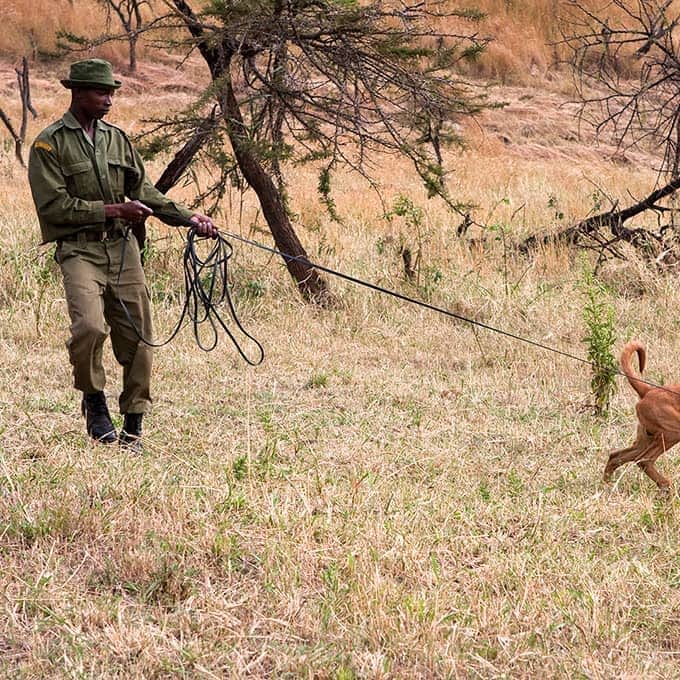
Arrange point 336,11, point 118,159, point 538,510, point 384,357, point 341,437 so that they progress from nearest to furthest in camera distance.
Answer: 1. point 538,510
2. point 118,159
3. point 341,437
4. point 384,357
5. point 336,11

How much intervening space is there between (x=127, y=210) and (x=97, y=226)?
19 cm

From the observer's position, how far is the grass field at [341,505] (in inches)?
138

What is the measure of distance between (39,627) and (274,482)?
1.58m

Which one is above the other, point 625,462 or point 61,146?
point 61,146

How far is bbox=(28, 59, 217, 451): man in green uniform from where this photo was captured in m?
5.30

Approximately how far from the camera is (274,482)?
488 centimetres

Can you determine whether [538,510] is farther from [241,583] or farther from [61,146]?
[61,146]

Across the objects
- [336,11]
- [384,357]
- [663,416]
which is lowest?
[384,357]

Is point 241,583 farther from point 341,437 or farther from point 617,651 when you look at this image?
point 341,437

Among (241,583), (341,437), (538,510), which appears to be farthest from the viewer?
(341,437)

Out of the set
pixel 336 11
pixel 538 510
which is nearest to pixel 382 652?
pixel 538 510

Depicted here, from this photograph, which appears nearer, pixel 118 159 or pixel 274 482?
pixel 274 482

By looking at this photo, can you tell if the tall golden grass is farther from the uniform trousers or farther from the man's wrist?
the man's wrist

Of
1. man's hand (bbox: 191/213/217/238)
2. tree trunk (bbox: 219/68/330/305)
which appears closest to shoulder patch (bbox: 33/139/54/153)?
man's hand (bbox: 191/213/217/238)
